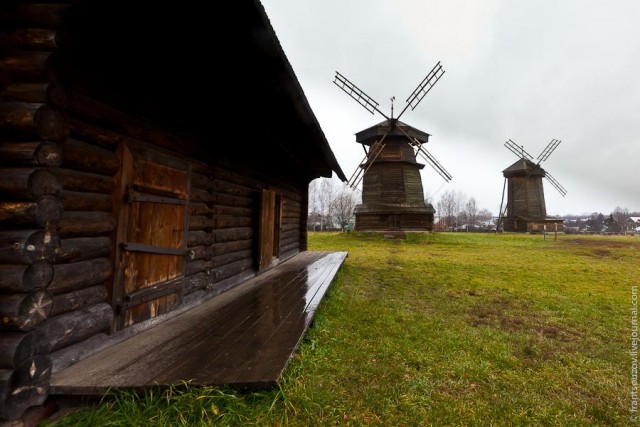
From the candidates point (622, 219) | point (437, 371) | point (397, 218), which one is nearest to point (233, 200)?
point (437, 371)

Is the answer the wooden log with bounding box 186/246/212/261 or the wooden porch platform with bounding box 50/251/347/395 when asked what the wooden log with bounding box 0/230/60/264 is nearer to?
the wooden porch platform with bounding box 50/251/347/395

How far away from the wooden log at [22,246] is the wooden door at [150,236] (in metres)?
0.87

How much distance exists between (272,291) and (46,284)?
347 centimetres

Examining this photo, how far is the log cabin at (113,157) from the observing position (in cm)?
200

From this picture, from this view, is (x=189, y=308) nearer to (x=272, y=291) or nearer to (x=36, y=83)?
(x=272, y=291)

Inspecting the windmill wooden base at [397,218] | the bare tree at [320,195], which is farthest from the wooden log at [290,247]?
the bare tree at [320,195]

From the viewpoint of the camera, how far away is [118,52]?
2734mm

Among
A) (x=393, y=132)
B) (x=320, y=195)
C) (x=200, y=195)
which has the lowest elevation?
(x=200, y=195)

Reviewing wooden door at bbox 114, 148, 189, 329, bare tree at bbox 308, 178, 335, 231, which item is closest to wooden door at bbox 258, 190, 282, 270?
wooden door at bbox 114, 148, 189, 329

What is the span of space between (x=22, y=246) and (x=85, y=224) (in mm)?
653

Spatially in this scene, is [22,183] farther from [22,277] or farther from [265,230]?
[265,230]

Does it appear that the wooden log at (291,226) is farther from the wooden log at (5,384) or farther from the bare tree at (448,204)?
the bare tree at (448,204)

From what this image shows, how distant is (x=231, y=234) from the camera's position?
5.39 meters

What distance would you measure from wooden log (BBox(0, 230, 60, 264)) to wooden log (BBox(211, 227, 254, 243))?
266cm
